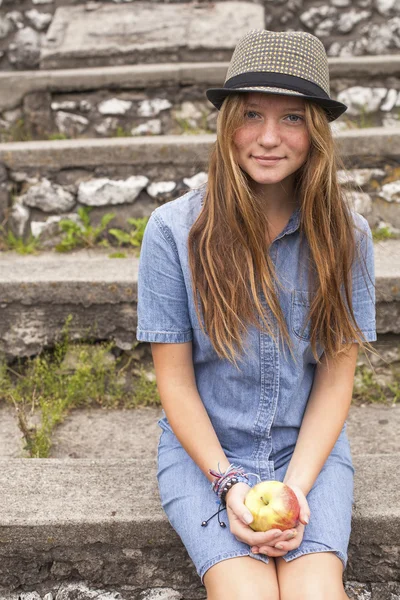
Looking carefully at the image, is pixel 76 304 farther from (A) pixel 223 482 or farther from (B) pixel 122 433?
(A) pixel 223 482

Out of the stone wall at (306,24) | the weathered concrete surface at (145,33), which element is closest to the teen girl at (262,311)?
the weathered concrete surface at (145,33)

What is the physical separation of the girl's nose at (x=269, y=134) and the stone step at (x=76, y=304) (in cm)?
104

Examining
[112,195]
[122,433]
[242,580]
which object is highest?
[112,195]

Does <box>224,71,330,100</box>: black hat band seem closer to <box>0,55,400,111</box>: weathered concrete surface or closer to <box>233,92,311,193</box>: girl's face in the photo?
<box>233,92,311,193</box>: girl's face

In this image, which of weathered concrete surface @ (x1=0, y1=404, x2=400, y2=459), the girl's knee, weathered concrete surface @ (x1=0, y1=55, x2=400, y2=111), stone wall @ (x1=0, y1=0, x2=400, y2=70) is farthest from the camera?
stone wall @ (x1=0, y1=0, x2=400, y2=70)

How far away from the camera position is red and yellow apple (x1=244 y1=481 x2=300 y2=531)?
156cm

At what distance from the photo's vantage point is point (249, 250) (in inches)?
71.0

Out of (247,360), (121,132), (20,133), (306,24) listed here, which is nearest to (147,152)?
(121,132)

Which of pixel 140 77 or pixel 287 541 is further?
pixel 140 77

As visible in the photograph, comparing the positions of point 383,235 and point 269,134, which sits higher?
point 269,134

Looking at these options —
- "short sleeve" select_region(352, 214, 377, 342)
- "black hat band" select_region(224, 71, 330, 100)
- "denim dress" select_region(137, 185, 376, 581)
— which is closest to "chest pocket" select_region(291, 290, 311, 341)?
"denim dress" select_region(137, 185, 376, 581)

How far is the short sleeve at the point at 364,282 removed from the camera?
1.87m

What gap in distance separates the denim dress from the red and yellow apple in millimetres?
176

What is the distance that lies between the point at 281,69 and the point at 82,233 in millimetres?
1738
